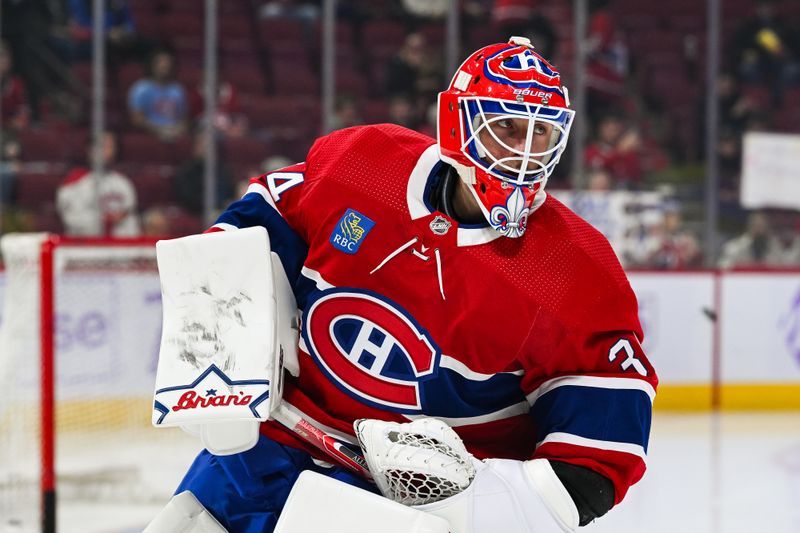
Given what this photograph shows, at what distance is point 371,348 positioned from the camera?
1784 millimetres

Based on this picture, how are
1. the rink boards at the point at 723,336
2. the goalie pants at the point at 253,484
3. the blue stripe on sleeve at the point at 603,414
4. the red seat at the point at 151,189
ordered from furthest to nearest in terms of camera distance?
the rink boards at the point at 723,336 < the red seat at the point at 151,189 < the goalie pants at the point at 253,484 < the blue stripe on sleeve at the point at 603,414

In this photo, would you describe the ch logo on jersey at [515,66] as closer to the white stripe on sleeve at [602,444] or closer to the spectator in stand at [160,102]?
the white stripe on sleeve at [602,444]

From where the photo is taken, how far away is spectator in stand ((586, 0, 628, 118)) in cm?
651

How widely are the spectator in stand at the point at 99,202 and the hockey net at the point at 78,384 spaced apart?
0.86 meters

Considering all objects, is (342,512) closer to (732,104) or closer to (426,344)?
(426,344)

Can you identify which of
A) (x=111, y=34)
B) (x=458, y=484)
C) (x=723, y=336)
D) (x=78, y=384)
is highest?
(x=111, y=34)

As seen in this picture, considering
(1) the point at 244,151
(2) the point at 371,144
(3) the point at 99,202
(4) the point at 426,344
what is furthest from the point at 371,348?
(1) the point at 244,151

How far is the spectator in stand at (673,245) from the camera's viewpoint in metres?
6.43

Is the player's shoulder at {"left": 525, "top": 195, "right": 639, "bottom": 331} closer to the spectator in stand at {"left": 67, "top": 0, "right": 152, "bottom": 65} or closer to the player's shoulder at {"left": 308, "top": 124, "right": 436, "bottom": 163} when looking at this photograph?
the player's shoulder at {"left": 308, "top": 124, "right": 436, "bottom": 163}

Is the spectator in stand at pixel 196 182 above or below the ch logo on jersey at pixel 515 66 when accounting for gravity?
below

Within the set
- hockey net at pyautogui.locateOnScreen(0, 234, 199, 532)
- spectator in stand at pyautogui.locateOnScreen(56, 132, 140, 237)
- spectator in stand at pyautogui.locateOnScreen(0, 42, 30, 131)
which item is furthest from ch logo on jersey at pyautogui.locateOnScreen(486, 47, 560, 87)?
spectator in stand at pyautogui.locateOnScreen(0, 42, 30, 131)

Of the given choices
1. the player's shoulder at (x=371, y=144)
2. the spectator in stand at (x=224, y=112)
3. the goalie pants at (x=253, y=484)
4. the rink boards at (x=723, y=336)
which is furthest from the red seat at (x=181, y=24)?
the goalie pants at (x=253, y=484)

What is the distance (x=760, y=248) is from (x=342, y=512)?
5419 mm

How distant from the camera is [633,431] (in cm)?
169
